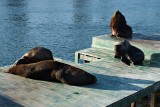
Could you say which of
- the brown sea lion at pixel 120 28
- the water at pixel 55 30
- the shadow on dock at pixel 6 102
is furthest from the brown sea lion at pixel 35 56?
the water at pixel 55 30

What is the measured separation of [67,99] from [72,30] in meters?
25.6

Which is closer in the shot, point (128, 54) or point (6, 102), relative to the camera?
point (6, 102)

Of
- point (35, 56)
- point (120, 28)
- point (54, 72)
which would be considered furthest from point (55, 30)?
point (54, 72)

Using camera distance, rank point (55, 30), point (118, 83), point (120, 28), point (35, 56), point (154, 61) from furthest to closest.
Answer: point (55, 30) < point (120, 28) < point (154, 61) < point (35, 56) < point (118, 83)

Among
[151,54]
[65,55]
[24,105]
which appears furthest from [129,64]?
[65,55]

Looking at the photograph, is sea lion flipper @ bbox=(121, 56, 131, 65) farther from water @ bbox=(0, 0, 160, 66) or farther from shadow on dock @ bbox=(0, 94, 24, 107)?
water @ bbox=(0, 0, 160, 66)

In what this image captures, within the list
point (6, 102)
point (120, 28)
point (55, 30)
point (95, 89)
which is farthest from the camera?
point (55, 30)

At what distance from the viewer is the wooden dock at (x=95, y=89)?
724cm

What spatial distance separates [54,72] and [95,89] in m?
1.15

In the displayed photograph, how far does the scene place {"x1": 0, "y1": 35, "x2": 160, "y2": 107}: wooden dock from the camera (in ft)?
23.7

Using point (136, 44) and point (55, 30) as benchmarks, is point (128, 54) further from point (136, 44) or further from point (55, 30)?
point (55, 30)

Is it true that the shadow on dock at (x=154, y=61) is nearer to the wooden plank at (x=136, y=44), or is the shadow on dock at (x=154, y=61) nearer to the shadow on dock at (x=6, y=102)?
the wooden plank at (x=136, y=44)

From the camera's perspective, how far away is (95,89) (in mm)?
8109

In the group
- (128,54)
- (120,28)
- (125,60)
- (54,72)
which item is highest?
(120,28)
